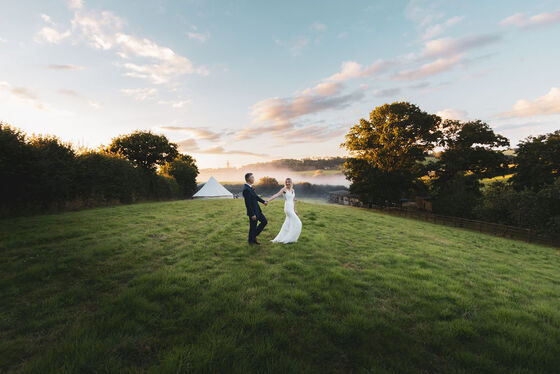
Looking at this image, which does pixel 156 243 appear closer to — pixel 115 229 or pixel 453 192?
pixel 115 229

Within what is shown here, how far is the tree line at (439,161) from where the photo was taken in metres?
23.6

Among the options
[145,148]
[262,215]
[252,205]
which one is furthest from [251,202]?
[145,148]

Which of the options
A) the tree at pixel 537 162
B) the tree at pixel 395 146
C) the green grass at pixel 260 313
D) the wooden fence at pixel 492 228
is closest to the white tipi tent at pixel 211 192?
the tree at pixel 395 146

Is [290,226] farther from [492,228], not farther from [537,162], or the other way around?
[537,162]

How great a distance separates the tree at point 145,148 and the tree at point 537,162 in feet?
167

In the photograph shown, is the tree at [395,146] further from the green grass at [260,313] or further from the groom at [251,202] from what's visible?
the groom at [251,202]

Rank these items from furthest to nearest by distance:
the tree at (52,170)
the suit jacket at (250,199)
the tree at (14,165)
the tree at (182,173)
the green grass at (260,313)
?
the tree at (182,173) → the tree at (52,170) → the tree at (14,165) → the suit jacket at (250,199) → the green grass at (260,313)

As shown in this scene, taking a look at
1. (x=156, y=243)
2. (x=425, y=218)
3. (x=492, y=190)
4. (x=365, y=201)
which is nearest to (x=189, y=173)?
(x=365, y=201)

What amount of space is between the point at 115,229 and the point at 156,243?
302 cm

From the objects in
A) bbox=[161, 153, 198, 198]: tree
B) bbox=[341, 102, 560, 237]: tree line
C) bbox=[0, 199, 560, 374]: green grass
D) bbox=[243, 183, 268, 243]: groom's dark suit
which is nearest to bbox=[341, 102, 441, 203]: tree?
bbox=[341, 102, 560, 237]: tree line

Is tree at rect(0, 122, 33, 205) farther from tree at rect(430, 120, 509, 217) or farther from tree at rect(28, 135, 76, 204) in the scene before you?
tree at rect(430, 120, 509, 217)

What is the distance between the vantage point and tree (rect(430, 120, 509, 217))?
26.1 m

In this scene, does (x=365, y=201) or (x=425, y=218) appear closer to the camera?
(x=425, y=218)

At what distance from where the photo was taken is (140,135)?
127 ft
